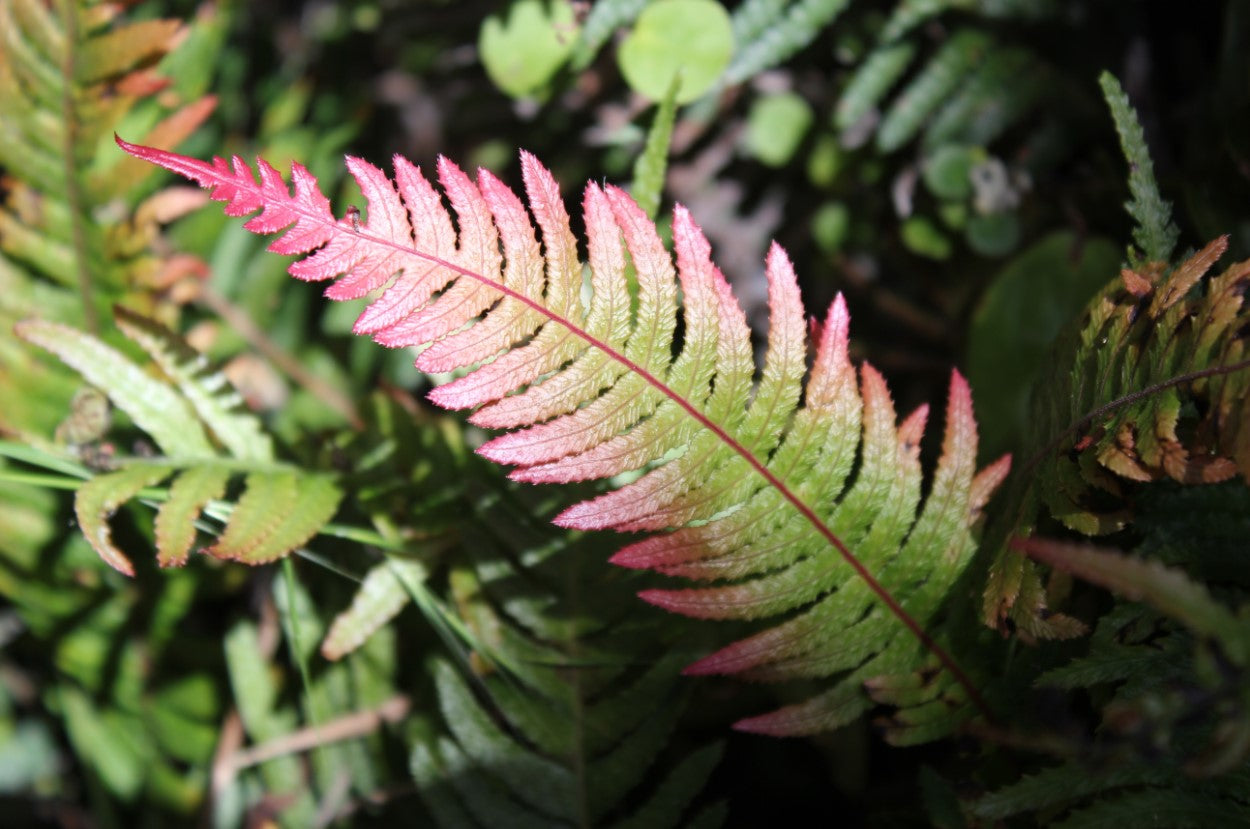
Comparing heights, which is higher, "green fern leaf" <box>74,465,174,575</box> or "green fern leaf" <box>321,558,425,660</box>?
"green fern leaf" <box>74,465,174,575</box>

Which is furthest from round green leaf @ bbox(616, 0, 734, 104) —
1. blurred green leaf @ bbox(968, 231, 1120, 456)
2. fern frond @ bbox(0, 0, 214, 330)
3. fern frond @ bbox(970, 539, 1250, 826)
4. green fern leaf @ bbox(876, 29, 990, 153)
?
fern frond @ bbox(970, 539, 1250, 826)

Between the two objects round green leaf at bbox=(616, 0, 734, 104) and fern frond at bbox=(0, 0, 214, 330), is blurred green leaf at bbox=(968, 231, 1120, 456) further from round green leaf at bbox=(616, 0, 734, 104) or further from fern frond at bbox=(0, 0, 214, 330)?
fern frond at bbox=(0, 0, 214, 330)

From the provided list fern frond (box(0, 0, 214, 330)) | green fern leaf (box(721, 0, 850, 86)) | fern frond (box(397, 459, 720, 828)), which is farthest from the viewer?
green fern leaf (box(721, 0, 850, 86))

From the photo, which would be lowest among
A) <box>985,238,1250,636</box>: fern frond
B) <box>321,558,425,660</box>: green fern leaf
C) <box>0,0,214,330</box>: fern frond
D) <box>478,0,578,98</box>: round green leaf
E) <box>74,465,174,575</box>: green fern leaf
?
<box>985,238,1250,636</box>: fern frond

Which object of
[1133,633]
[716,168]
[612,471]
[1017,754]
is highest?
[716,168]

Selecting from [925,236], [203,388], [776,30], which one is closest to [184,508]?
[203,388]

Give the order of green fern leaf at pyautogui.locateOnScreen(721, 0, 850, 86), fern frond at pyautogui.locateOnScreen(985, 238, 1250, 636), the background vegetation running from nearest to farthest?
A: fern frond at pyautogui.locateOnScreen(985, 238, 1250, 636) < the background vegetation < green fern leaf at pyautogui.locateOnScreen(721, 0, 850, 86)

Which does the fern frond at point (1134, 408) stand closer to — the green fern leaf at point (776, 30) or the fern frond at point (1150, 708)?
the fern frond at point (1150, 708)

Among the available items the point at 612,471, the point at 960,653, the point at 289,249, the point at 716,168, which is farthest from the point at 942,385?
the point at 289,249

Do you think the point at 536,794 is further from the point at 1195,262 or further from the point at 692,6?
the point at 692,6
